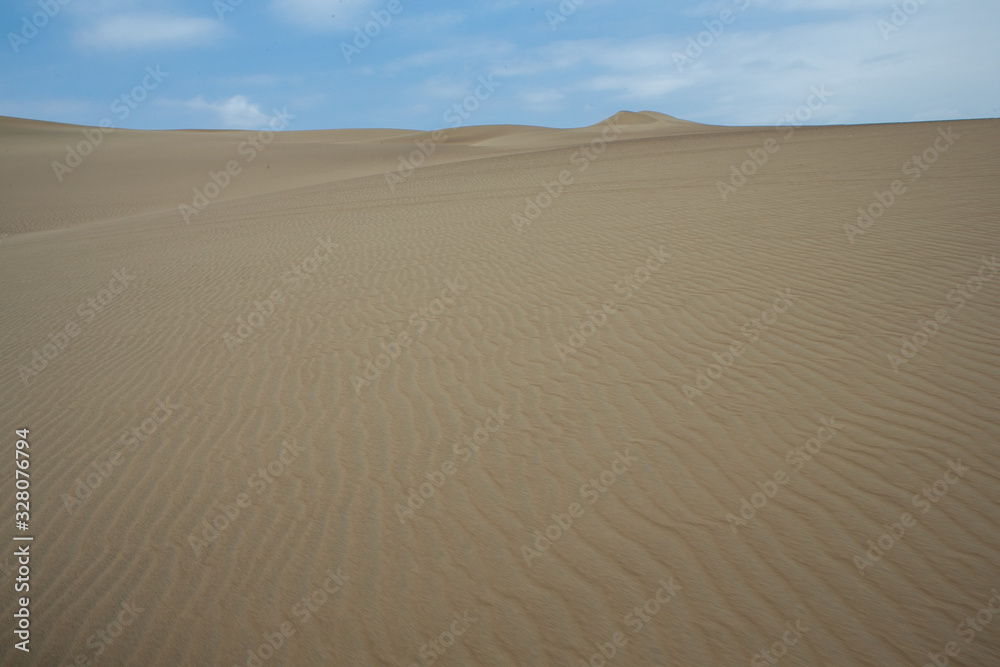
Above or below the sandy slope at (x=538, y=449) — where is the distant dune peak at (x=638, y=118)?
above

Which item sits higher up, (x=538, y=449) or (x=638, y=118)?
(x=638, y=118)

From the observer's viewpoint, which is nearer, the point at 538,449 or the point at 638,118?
the point at 538,449

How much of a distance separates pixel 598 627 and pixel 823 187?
37.4ft

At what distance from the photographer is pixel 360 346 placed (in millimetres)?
6539

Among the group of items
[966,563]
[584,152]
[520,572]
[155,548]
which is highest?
[584,152]

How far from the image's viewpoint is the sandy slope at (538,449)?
123 inches

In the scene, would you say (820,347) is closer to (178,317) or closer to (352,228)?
(178,317)

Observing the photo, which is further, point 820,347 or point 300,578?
point 820,347

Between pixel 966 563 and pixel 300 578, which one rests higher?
pixel 966 563

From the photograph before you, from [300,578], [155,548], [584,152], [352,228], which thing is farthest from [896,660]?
[584,152]

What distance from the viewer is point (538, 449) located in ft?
14.7

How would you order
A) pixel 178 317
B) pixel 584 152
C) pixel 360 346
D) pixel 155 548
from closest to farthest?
pixel 155 548, pixel 360 346, pixel 178 317, pixel 584 152

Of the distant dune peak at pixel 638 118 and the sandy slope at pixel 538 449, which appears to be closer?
the sandy slope at pixel 538 449

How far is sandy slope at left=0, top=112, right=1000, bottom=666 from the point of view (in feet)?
10.2
